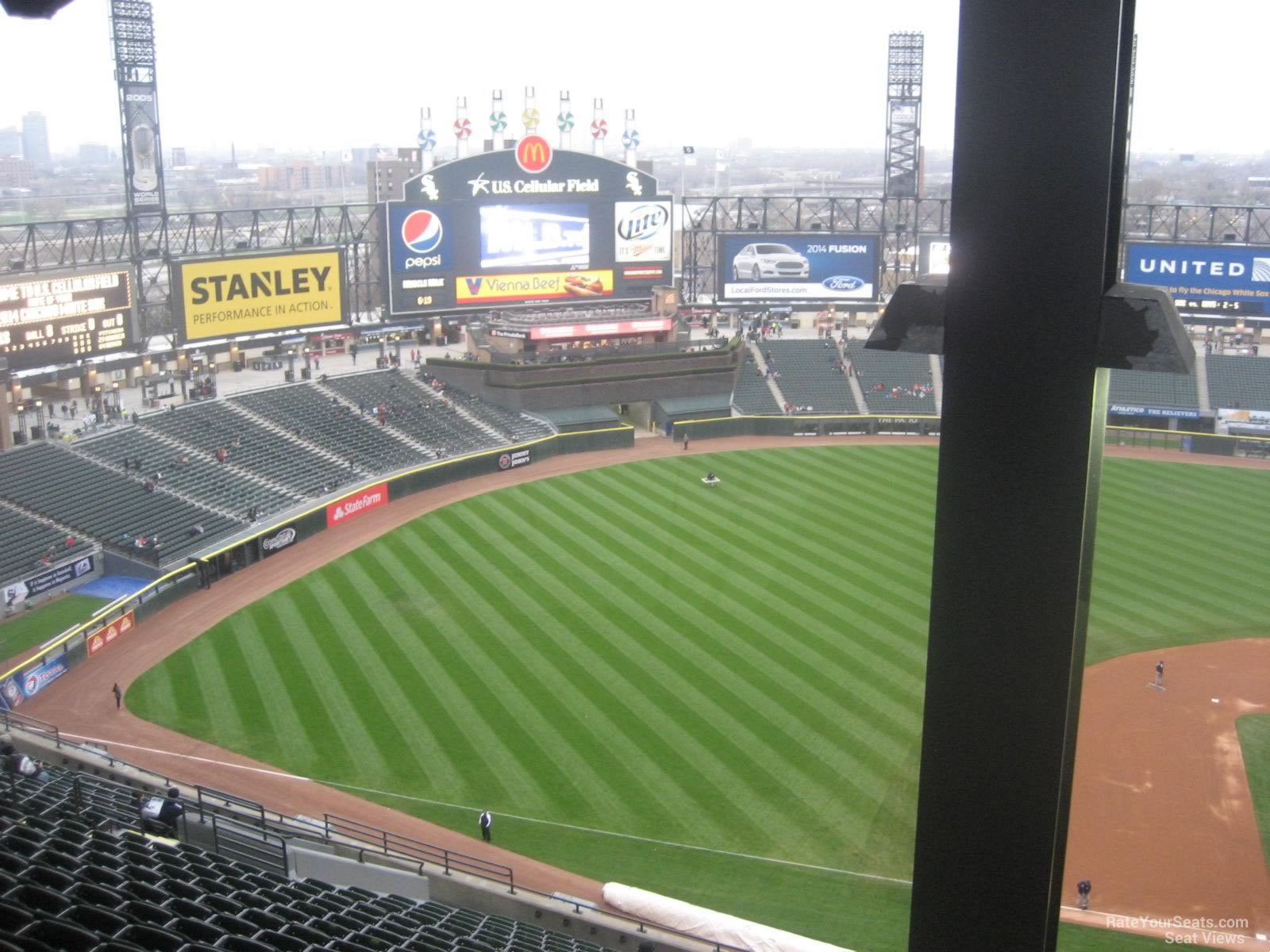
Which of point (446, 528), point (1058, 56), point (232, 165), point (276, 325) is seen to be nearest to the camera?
point (1058, 56)

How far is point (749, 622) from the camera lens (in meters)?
23.8

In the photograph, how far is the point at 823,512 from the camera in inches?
1273

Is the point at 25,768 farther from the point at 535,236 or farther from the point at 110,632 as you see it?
the point at 535,236

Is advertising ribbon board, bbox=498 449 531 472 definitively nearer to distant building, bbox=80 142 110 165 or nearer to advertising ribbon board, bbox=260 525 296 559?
advertising ribbon board, bbox=260 525 296 559

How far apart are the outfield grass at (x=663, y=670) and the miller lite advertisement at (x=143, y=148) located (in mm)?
18427

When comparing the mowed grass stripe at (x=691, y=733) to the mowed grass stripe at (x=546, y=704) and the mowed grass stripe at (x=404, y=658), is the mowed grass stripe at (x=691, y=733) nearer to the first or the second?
the mowed grass stripe at (x=546, y=704)

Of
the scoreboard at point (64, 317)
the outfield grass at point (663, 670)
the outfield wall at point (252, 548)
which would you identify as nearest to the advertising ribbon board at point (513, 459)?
the outfield wall at point (252, 548)

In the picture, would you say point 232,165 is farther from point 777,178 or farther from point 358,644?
point 358,644

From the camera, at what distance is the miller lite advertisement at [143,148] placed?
38.6m

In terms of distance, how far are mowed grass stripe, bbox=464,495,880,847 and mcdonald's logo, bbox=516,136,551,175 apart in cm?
2389

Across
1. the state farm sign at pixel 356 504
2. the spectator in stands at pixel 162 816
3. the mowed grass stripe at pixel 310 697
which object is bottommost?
the mowed grass stripe at pixel 310 697

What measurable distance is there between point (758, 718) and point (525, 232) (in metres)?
29.0

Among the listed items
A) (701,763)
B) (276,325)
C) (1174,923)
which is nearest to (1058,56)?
(1174,923)

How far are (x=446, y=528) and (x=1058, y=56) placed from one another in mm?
29356
